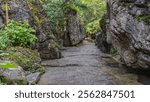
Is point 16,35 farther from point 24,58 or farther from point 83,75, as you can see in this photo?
point 83,75

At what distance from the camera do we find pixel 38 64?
42.4ft

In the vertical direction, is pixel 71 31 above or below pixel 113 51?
above

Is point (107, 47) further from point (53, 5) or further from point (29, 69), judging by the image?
point (29, 69)

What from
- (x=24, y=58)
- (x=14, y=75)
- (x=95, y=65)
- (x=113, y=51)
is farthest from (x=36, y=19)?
(x=14, y=75)

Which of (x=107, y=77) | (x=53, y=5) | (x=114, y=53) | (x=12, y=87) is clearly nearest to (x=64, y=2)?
(x=53, y=5)

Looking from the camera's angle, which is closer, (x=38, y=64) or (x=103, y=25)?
(x=38, y=64)

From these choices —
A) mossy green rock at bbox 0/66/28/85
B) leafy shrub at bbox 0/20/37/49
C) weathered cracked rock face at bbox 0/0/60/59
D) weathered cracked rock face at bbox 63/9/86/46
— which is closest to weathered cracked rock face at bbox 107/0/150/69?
leafy shrub at bbox 0/20/37/49

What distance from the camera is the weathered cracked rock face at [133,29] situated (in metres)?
10.4

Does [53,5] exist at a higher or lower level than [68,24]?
higher

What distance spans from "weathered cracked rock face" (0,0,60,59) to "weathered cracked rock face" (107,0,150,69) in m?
5.05

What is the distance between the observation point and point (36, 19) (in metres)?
17.0

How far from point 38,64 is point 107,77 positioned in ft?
10.8

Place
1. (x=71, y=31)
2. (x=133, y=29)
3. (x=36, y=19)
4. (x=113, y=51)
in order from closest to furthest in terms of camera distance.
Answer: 1. (x=133, y=29)
2. (x=36, y=19)
3. (x=113, y=51)
4. (x=71, y=31)

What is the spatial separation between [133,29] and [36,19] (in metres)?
7.60
